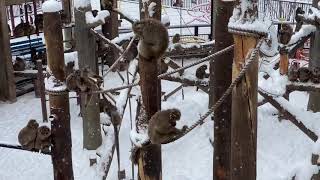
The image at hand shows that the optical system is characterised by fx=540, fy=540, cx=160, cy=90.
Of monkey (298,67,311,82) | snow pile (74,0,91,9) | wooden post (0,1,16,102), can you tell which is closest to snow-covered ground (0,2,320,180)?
monkey (298,67,311,82)

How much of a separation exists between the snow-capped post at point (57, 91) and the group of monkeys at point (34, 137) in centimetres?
7

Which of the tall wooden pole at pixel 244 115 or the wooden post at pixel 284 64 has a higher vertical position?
the tall wooden pole at pixel 244 115

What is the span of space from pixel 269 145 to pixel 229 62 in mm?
3747

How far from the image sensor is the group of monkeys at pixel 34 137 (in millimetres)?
3832

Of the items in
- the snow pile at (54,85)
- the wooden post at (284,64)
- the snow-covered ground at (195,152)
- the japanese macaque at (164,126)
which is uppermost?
the snow pile at (54,85)

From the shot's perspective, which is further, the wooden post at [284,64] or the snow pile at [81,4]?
the snow pile at [81,4]

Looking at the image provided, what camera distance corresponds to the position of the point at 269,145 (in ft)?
26.2

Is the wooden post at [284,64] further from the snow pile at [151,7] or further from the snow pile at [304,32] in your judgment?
the snow pile at [151,7]

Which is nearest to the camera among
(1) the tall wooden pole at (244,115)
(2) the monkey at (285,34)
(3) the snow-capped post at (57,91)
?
(1) the tall wooden pole at (244,115)

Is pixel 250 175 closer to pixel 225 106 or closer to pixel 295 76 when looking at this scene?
pixel 225 106

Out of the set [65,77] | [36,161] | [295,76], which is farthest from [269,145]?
[65,77]

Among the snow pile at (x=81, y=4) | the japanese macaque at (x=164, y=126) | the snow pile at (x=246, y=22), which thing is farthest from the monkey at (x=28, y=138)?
the snow pile at (x=81, y=4)

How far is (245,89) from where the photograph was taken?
296 centimetres

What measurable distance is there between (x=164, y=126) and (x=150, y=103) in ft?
0.89
